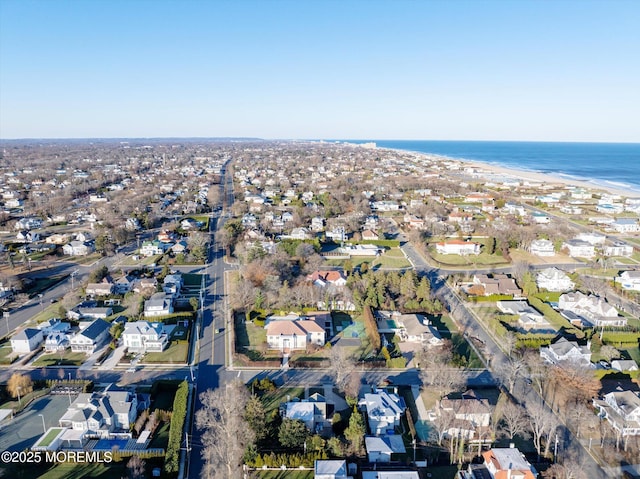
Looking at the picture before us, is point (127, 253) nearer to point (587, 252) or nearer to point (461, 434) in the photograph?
point (461, 434)

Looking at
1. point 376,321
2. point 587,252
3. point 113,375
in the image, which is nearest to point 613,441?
point 376,321

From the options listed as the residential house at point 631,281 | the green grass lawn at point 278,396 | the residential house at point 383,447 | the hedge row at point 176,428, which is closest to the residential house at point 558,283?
the residential house at point 631,281

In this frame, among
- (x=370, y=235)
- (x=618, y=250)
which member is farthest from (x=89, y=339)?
(x=618, y=250)

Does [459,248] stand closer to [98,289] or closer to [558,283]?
[558,283]

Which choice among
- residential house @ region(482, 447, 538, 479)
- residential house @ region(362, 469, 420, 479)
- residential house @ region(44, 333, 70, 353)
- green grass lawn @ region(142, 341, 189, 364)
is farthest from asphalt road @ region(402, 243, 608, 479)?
residential house @ region(44, 333, 70, 353)

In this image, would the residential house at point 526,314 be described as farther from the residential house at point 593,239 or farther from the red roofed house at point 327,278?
the residential house at point 593,239
